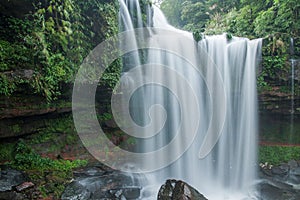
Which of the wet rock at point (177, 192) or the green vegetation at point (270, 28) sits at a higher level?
the green vegetation at point (270, 28)

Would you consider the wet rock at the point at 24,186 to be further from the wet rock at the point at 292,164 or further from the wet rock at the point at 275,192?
the wet rock at the point at 292,164

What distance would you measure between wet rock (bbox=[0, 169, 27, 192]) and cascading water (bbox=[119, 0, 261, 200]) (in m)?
3.54

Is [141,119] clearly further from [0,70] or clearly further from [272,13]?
[272,13]

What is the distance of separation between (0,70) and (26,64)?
0.57 meters

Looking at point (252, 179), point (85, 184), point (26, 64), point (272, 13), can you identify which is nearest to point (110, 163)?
point (85, 184)

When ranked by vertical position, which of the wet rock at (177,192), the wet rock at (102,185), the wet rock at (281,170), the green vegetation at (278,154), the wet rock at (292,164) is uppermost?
the wet rock at (177,192)

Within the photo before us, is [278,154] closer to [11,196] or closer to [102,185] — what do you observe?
[102,185]

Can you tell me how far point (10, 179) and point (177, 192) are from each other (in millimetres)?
3246

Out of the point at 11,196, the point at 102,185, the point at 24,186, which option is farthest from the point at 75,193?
the point at 11,196

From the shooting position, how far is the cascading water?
7.39m

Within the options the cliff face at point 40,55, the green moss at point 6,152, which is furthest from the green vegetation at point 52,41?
the green moss at point 6,152

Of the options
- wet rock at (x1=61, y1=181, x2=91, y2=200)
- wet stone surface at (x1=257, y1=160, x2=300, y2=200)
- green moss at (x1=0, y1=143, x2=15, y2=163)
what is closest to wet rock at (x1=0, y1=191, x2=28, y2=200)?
wet rock at (x1=61, y1=181, x2=91, y2=200)

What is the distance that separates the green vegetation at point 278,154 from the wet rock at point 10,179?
7076 mm

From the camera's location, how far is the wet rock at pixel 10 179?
14.1 feet
